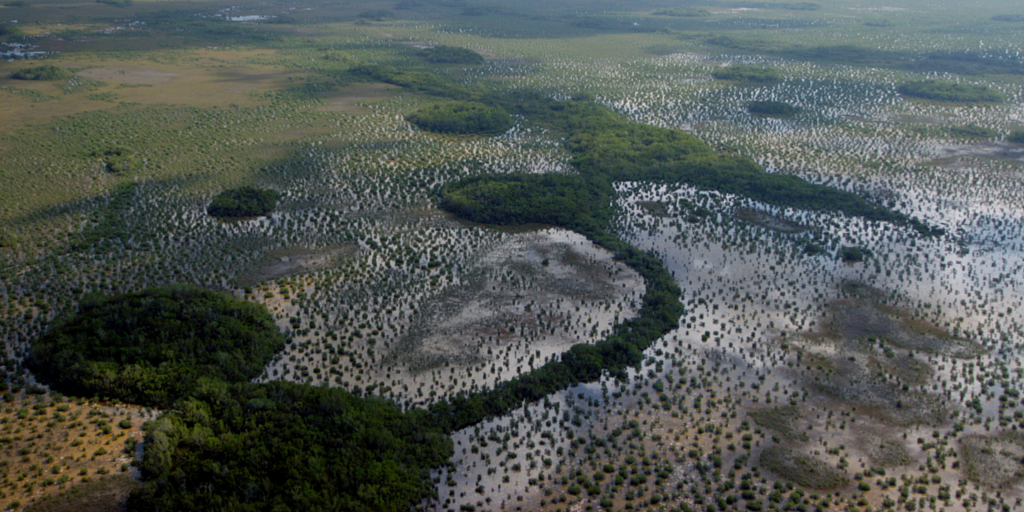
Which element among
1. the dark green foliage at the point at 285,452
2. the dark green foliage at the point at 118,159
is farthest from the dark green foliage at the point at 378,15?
the dark green foliage at the point at 285,452

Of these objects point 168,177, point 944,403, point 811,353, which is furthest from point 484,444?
point 168,177

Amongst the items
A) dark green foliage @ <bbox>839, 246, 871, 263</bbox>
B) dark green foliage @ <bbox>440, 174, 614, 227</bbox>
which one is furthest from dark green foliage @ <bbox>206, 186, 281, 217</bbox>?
dark green foliage @ <bbox>839, 246, 871, 263</bbox>

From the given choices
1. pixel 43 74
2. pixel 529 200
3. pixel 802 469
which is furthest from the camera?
pixel 43 74

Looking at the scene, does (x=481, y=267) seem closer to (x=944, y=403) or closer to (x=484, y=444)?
(x=484, y=444)

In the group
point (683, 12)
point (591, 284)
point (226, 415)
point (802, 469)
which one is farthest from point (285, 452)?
point (683, 12)

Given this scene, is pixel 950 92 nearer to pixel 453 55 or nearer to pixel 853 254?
pixel 853 254

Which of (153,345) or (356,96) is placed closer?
(153,345)

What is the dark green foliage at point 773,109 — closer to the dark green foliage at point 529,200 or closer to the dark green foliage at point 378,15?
the dark green foliage at point 529,200
